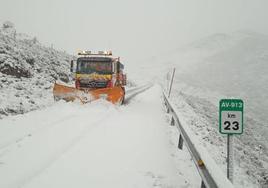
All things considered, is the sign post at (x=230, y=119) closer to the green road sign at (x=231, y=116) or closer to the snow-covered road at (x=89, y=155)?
the green road sign at (x=231, y=116)

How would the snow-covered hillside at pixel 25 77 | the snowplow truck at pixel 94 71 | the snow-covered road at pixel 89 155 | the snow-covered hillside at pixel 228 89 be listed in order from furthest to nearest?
the snowplow truck at pixel 94 71, the snow-covered hillside at pixel 25 77, the snow-covered hillside at pixel 228 89, the snow-covered road at pixel 89 155

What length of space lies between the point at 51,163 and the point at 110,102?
29.9 ft

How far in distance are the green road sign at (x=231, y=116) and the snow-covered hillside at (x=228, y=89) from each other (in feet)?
9.84

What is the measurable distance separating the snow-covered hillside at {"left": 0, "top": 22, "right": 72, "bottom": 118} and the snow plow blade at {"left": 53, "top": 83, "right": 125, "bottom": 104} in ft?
3.19

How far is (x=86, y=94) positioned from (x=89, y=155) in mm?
8543

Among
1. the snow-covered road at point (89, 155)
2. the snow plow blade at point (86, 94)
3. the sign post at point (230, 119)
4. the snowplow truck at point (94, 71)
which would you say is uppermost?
the snowplow truck at point (94, 71)

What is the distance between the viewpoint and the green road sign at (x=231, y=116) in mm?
5500

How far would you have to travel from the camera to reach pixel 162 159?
6.95 m

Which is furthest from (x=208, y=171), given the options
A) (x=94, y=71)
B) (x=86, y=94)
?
(x=94, y=71)

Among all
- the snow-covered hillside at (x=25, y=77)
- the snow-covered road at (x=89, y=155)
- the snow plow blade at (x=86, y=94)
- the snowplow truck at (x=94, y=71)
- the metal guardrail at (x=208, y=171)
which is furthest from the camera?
the snowplow truck at (x=94, y=71)

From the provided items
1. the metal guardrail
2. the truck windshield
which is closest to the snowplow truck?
the truck windshield

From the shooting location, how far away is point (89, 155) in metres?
6.78

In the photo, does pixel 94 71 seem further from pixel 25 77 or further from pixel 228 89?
pixel 228 89

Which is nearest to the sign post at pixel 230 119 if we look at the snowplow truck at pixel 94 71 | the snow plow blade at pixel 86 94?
the snow plow blade at pixel 86 94
